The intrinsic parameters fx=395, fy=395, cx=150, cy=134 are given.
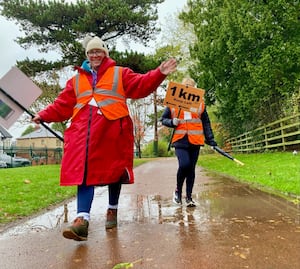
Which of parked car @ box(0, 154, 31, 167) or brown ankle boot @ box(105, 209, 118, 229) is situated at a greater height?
parked car @ box(0, 154, 31, 167)

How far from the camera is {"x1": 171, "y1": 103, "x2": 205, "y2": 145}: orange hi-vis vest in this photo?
5844mm

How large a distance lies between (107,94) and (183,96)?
1.66 meters

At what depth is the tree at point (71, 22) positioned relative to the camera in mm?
21000

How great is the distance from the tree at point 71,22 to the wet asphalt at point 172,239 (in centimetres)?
1657

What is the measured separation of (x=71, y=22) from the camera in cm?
2152

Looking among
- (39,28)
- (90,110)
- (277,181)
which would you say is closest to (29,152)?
(39,28)

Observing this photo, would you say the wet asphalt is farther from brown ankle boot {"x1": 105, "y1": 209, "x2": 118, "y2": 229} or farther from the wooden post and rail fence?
the wooden post and rail fence

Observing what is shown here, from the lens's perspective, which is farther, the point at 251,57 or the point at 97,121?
the point at 251,57

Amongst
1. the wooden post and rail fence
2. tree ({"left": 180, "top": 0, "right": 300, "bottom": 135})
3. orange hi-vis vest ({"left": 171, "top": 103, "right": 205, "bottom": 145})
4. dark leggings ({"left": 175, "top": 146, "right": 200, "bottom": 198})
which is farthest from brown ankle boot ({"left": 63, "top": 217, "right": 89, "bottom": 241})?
tree ({"left": 180, "top": 0, "right": 300, "bottom": 135})

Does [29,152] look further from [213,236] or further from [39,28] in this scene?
[213,236]

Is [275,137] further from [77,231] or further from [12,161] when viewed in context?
[12,161]

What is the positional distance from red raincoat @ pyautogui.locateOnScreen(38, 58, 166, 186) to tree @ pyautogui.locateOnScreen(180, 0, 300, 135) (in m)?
13.9

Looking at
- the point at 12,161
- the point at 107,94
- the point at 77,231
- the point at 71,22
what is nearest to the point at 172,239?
the point at 77,231

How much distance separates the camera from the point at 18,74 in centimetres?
446
